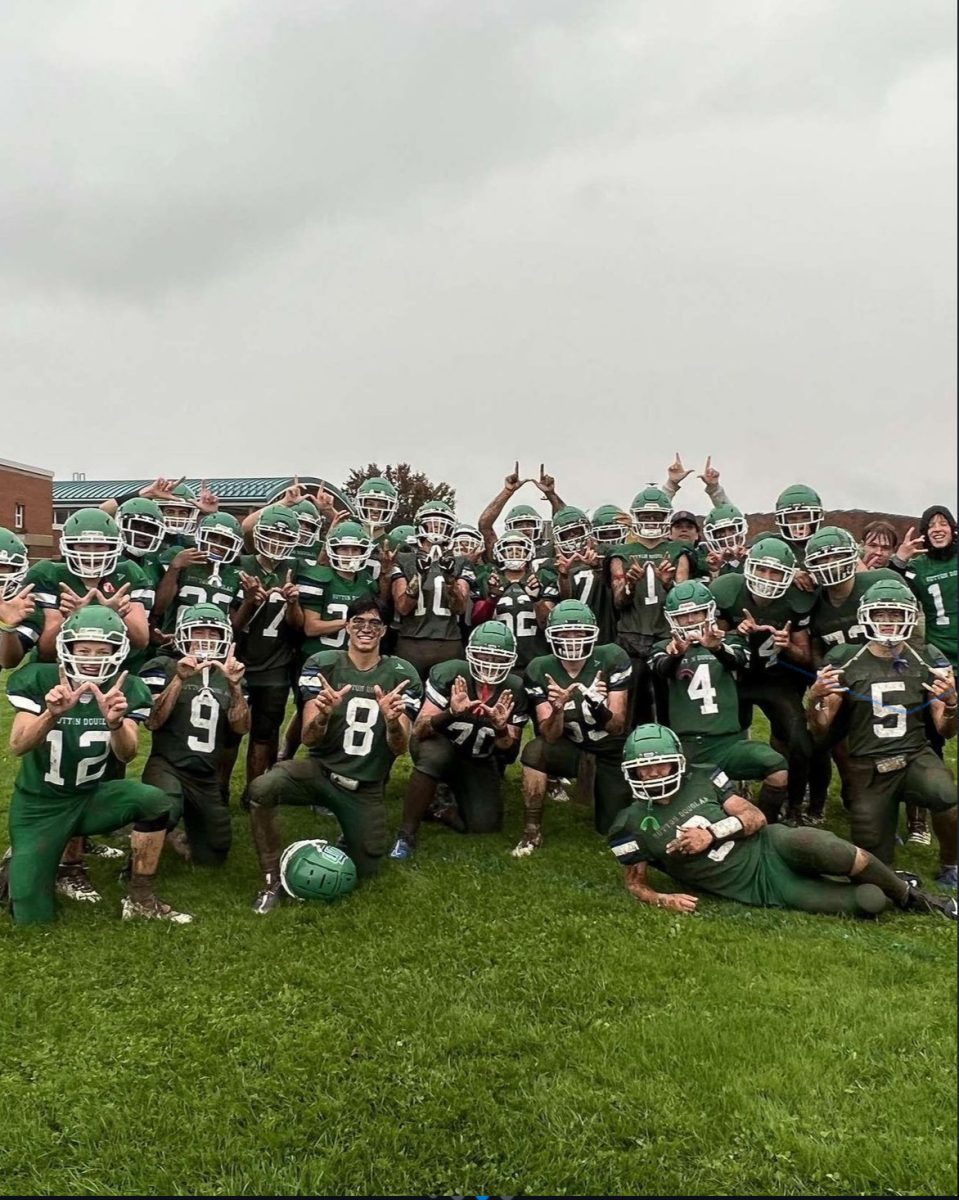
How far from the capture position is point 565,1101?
3672 mm

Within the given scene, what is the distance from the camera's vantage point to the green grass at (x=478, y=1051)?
3346 mm

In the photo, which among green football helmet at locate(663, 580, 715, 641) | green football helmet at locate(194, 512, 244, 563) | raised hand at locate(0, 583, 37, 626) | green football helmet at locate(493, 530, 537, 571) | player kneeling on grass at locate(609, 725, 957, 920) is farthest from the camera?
green football helmet at locate(493, 530, 537, 571)

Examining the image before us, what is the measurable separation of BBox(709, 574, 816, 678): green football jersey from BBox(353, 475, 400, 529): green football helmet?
3213mm

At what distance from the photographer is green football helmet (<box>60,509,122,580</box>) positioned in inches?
251

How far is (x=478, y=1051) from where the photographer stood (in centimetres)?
407

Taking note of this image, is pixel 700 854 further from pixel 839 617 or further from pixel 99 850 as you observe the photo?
pixel 99 850

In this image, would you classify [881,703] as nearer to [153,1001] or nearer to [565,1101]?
[565,1101]

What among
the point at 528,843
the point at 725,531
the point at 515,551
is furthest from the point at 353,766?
the point at 725,531

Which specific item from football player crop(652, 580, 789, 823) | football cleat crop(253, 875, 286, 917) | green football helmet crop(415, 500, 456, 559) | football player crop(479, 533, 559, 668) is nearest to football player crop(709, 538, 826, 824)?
football player crop(652, 580, 789, 823)

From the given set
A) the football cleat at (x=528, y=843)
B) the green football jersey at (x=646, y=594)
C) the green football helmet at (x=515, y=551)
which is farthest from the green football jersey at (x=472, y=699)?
the green football helmet at (x=515, y=551)

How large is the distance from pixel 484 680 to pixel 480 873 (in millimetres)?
1432

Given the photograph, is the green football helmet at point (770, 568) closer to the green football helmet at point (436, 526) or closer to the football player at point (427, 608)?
the football player at point (427, 608)

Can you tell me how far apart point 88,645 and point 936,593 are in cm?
646

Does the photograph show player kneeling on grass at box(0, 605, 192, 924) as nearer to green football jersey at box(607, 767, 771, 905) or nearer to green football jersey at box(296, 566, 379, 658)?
green football jersey at box(296, 566, 379, 658)
